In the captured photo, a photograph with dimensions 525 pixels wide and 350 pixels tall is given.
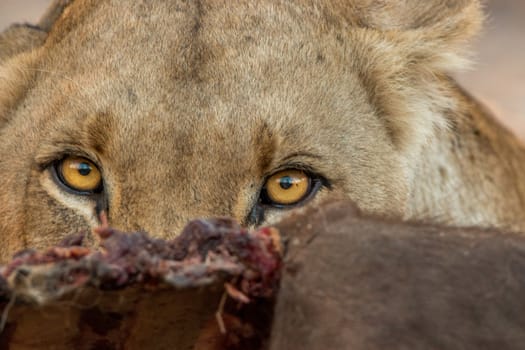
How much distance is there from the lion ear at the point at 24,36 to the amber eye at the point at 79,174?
62 cm

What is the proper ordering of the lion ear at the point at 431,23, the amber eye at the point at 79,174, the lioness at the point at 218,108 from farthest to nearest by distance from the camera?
1. the lion ear at the point at 431,23
2. the amber eye at the point at 79,174
3. the lioness at the point at 218,108

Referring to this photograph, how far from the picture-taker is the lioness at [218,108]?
108 inches

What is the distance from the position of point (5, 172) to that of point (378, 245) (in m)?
1.91

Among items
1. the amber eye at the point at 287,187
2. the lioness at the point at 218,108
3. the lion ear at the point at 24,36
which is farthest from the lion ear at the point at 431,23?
the lion ear at the point at 24,36

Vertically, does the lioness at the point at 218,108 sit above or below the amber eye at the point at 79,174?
above

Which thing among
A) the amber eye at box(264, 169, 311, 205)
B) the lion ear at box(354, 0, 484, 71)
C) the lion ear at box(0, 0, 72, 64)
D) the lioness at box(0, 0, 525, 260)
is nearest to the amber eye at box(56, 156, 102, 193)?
the lioness at box(0, 0, 525, 260)

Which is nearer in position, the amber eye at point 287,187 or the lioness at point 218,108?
the lioness at point 218,108

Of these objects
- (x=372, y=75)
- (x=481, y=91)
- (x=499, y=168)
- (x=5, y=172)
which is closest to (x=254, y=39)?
(x=372, y=75)

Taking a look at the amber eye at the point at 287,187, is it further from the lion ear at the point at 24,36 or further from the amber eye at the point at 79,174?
the lion ear at the point at 24,36

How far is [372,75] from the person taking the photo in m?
3.26

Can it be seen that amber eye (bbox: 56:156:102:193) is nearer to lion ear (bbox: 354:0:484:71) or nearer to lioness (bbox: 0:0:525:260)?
lioness (bbox: 0:0:525:260)

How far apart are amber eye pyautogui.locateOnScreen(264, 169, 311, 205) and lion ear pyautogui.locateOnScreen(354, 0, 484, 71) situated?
0.67m

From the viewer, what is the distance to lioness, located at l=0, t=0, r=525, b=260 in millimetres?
2740

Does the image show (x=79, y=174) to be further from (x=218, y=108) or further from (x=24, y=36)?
(x=24, y=36)
